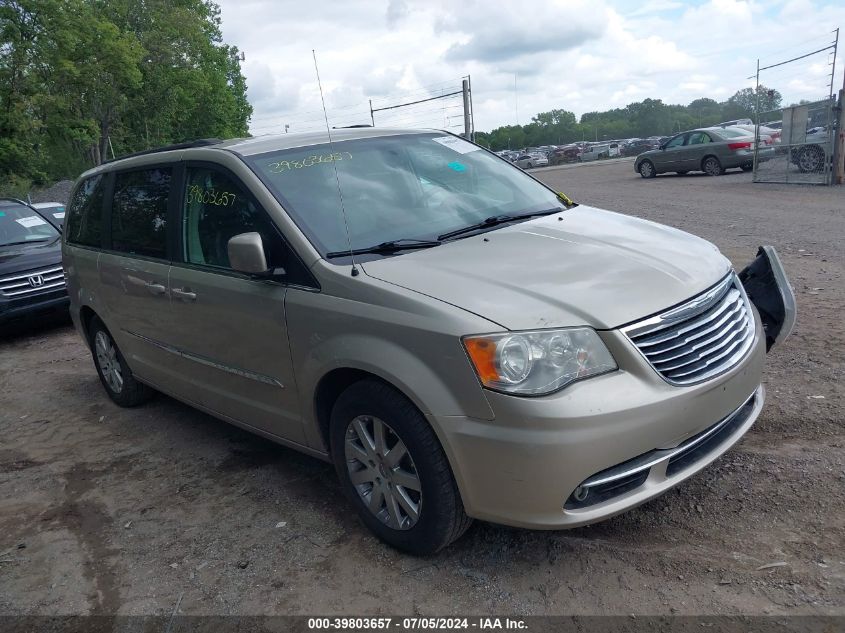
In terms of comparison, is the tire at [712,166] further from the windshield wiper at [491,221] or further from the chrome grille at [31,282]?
the windshield wiper at [491,221]

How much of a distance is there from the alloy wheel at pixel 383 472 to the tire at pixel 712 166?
19.5 m

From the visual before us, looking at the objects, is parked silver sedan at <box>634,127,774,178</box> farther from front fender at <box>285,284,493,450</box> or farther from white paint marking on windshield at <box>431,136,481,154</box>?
front fender at <box>285,284,493,450</box>

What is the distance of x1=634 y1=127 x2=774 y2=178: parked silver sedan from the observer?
19750 millimetres

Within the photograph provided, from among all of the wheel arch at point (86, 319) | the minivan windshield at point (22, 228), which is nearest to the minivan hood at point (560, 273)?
the wheel arch at point (86, 319)

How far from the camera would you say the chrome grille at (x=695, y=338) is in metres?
2.82

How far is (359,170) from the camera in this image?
3922mm

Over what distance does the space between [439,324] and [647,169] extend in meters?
21.3

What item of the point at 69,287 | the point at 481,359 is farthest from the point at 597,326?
the point at 69,287

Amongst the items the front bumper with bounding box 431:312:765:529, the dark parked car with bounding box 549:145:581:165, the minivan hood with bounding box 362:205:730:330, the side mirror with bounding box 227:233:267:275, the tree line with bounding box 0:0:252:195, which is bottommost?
the dark parked car with bounding box 549:145:581:165

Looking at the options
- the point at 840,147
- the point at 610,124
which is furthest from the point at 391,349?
the point at 610,124

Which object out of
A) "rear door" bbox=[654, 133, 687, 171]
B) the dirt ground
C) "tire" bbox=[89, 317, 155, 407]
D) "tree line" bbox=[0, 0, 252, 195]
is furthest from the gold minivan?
"tree line" bbox=[0, 0, 252, 195]

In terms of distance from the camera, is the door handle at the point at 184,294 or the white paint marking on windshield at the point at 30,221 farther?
the white paint marking on windshield at the point at 30,221

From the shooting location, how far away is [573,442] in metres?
2.62

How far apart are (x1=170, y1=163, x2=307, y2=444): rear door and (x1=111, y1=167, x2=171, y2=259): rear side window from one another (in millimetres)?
270
